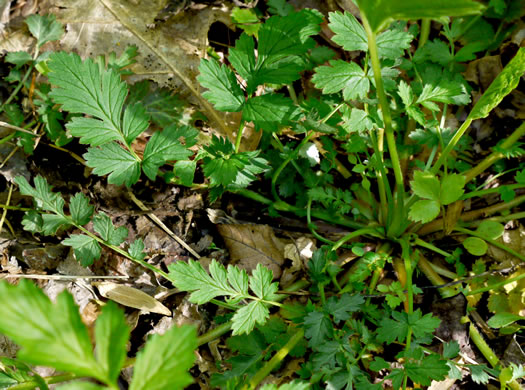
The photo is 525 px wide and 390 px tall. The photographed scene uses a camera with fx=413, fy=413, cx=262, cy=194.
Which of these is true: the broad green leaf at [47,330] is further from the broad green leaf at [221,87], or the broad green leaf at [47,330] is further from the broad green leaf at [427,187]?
the broad green leaf at [427,187]

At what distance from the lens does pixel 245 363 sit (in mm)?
1617

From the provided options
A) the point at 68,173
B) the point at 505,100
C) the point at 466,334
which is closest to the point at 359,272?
the point at 466,334

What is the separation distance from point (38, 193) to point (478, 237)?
81.4 inches

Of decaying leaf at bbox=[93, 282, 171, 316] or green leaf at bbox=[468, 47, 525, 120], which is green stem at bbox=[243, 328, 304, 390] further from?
green leaf at bbox=[468, 47, 525, 120]

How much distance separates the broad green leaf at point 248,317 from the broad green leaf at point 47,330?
0.77 m

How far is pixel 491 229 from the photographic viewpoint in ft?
6.54

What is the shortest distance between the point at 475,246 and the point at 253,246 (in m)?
1.07

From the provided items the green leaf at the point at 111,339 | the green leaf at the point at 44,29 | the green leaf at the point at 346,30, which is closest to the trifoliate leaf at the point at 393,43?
the green leaf at the point at 346,30

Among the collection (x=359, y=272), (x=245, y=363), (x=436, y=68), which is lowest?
(x=245, y=363)

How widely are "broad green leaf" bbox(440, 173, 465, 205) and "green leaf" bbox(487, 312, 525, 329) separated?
67cm

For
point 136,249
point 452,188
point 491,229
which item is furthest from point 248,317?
point 491,229

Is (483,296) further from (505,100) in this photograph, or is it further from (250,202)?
(250,202)

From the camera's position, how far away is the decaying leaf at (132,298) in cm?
191

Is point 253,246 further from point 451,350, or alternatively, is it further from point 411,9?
point 411,9
